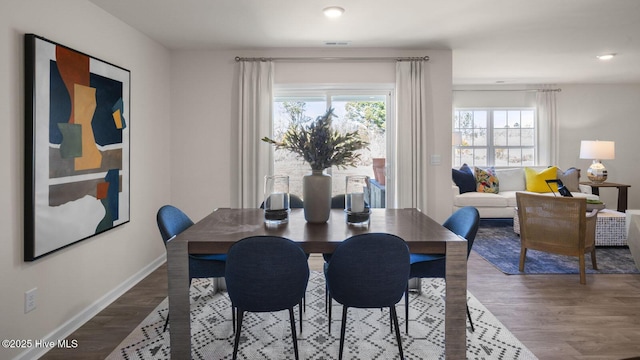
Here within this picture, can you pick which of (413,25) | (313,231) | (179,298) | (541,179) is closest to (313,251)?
(313,231)

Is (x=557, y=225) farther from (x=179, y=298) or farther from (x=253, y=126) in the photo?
(x=179, y=298)

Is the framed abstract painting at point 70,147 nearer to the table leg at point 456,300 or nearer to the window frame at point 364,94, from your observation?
the window frame at point 364,94

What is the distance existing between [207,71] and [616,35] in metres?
4.43

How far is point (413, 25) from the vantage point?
11.8ft

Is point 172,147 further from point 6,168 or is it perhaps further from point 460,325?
point 460,325

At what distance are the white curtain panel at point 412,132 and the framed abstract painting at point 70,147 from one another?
2889mm

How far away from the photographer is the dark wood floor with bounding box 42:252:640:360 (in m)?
2.34

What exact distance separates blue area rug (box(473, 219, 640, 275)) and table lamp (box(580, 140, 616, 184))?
2.04 metres

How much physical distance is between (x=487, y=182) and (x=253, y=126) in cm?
415

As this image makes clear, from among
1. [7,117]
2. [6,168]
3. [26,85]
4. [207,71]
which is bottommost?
[6,168]

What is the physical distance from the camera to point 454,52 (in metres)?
4.58

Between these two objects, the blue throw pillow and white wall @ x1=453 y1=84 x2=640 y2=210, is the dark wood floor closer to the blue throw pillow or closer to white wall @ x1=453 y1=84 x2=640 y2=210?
the blue throw pillow

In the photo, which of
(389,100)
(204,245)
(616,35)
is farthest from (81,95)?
(616,35)

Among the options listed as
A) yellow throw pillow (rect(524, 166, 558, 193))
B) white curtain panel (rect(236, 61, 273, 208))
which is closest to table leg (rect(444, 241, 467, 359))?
white curtain panel (rect(236, 61, 273, 208))
